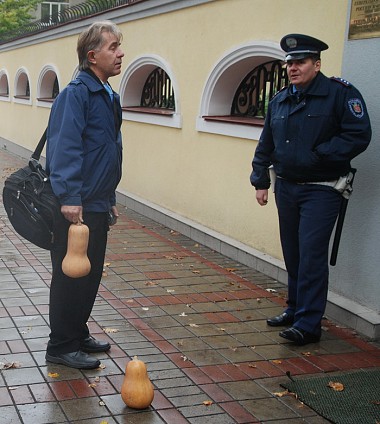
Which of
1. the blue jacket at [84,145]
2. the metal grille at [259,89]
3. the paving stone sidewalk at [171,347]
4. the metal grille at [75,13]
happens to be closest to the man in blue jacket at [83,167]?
the blue jacket at [84,145]

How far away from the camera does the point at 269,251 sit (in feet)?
23.5

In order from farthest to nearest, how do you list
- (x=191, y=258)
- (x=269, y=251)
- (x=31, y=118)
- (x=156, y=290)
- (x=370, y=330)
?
(x=31, y=118) → (x=191, y=258) → (x=269, y=251) → (x=156, y=290) → (x=370, y=330)

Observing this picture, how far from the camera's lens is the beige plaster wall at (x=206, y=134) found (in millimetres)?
6676

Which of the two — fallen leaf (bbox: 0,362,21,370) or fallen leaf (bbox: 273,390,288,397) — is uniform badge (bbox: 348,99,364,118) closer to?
fallen leaf (bbox: 273,390,288,397)

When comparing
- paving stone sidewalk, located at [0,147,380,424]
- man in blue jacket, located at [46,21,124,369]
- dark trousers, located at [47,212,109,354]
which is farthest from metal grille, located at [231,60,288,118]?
dark trousers, located at [47,212,109,354]

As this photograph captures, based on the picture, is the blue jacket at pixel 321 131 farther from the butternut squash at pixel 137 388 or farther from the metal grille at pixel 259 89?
the metal grille at pixel 259 89

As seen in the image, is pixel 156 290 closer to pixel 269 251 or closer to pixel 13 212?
pixel 269 251

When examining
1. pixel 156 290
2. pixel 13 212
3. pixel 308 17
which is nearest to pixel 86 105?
Result: pixel 13 212

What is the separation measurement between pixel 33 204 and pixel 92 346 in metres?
1.07

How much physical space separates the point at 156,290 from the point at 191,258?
Answer: 1.30 metres

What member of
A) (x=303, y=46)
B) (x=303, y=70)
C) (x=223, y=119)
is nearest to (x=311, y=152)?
(x=303, y=70)

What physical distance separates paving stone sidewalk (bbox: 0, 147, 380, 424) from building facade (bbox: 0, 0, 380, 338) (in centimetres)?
41

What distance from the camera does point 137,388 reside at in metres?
3.95

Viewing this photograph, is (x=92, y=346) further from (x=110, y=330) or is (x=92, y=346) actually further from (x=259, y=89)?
(x=259, y=89)
